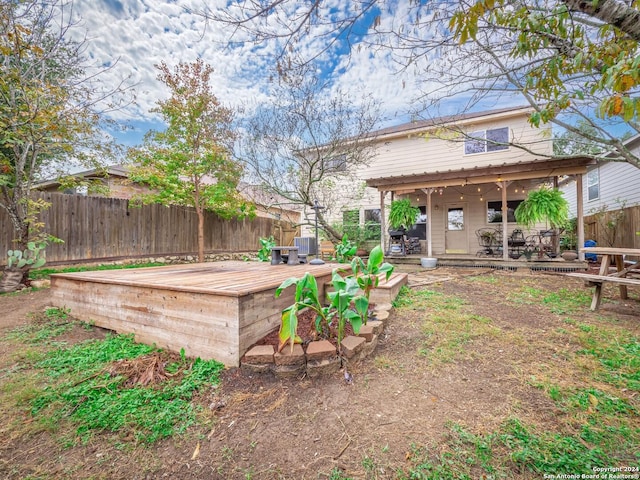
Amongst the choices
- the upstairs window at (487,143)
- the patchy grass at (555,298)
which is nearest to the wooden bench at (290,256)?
the patchy grass at (555,298)

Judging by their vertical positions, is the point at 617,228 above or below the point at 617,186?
below

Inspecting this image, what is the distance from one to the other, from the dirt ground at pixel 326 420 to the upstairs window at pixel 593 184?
13.1 meters

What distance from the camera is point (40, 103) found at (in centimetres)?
450

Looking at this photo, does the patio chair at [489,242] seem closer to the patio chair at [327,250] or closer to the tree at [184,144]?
the patio chair at [327,250]

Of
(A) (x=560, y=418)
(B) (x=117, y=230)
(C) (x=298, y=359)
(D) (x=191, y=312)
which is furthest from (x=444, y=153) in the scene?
(B) (x=117, y=230)

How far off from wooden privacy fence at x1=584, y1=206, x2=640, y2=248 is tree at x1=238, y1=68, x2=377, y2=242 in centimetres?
818

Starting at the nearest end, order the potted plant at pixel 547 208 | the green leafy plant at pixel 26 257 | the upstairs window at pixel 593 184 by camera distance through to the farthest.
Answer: the green leafy plant at pixel 26 257, the potted plant at pixel 547 208, the upstairs window at pixel 593 184

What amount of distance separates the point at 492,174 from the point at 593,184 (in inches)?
307

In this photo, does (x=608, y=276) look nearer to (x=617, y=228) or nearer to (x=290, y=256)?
(x=290, y=256)

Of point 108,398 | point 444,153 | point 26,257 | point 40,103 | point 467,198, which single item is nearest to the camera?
point 108,398

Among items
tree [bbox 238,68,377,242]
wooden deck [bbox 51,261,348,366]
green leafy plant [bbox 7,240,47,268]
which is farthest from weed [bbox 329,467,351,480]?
tree [bbox 238,68,377,242]

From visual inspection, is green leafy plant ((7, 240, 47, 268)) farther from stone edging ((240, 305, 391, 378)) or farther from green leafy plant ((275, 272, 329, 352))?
green leafy plant ((275, 272, 329, 352))

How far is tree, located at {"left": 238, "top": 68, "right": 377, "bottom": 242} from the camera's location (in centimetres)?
902

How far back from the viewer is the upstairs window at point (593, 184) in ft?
36.7
